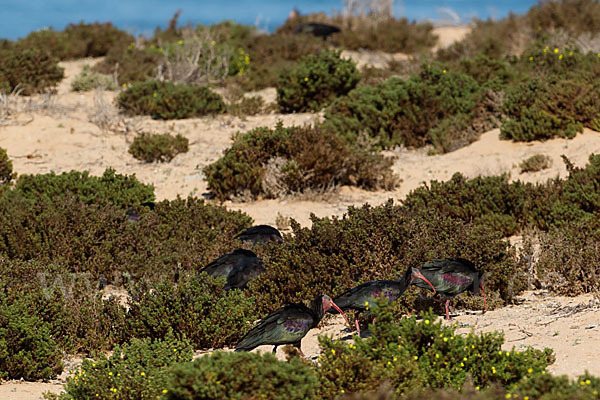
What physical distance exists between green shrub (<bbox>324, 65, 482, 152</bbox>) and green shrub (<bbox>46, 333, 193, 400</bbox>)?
8.57m

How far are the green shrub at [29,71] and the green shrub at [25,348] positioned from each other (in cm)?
1215

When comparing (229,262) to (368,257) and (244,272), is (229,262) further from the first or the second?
(368,257)

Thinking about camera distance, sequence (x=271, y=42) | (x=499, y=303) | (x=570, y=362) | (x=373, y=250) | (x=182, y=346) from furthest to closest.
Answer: (x=271, y=42)
(x=373, y=250)
(x=499, y=303)
(x=182, y=346)
(x=570, y=362)

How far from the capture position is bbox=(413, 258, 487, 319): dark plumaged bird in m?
6.05

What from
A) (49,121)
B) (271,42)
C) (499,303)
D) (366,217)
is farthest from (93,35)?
(499,303)

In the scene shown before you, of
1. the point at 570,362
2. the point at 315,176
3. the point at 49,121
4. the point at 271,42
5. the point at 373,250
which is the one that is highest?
the point at 271,42

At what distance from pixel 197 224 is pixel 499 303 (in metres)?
4.07

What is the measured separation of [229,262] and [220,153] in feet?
19.5

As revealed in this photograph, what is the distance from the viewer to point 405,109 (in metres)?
13.6

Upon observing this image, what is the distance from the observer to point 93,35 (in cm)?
2244

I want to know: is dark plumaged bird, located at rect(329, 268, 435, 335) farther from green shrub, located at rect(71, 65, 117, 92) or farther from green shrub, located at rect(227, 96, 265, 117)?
green shrub, located at rect(71, 65, 117, 92)

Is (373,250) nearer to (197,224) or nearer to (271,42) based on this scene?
(197,224)

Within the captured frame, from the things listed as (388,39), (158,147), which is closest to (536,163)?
(158,147)

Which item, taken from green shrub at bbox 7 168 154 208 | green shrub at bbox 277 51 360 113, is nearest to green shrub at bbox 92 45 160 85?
green shrub at bbox 277 51 360 113
